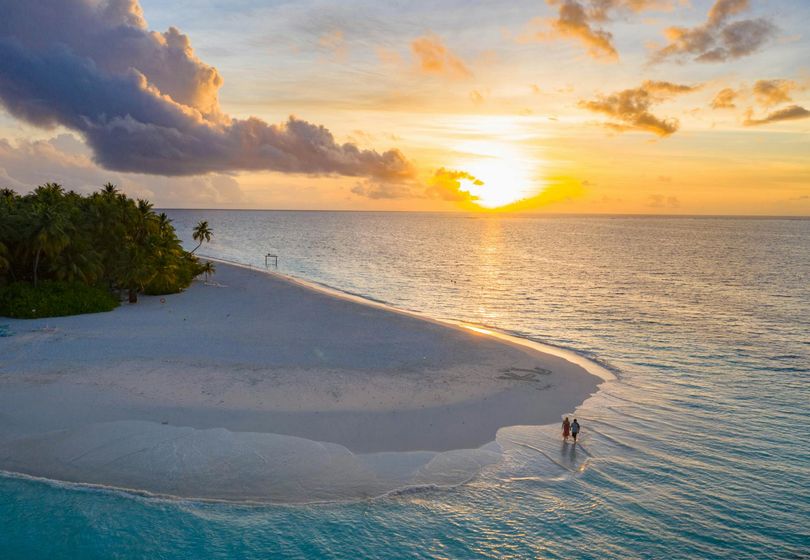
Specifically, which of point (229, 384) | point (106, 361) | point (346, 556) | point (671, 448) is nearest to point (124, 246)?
point (106, 361)

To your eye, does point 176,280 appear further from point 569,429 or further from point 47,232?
point 569,429

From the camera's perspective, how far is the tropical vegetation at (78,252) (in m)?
48.9

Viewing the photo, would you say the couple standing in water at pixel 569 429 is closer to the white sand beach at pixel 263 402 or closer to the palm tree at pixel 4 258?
the white sand beach at pixel 263 402

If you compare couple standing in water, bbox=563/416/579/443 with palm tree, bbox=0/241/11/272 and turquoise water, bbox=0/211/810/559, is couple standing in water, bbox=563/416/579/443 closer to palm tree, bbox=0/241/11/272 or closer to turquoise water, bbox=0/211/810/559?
turquoise water, bbox=0/211/810/559

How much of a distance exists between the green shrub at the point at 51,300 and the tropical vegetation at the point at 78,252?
0.24 feet

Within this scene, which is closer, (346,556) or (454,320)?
(346,556)

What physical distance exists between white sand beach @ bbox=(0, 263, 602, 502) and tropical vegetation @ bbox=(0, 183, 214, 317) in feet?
12.8

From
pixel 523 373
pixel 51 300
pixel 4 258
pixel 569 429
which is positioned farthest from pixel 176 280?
pixel 569 429

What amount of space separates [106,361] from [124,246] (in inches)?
1006

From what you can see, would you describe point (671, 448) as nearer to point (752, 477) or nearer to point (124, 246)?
point (752, 477)

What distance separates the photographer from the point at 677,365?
41750mm

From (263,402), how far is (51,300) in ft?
105

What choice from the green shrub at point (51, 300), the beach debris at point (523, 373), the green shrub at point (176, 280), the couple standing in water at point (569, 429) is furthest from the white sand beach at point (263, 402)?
the green shrub at point (176, 280)

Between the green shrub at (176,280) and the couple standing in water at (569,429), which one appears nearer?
the couple standing in water at (569,429)
